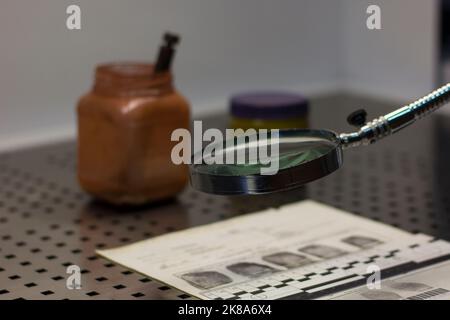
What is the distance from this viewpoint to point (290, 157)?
0.95 metres

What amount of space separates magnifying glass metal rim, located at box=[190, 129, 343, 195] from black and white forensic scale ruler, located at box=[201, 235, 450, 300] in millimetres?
117

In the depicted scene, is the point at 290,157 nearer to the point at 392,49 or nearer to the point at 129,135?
the point at 129,135

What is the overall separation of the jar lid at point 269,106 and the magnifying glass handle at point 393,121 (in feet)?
1.50

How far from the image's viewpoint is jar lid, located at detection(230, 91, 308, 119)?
1392 mm

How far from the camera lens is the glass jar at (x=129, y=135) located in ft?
4.00

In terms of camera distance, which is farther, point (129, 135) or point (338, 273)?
point (129, 135)

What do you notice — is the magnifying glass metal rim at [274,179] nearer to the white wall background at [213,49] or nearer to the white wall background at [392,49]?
the white wall background at [213,49]

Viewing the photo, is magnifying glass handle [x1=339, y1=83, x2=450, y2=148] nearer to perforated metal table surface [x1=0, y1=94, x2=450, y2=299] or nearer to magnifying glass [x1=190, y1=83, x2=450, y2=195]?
magnifying glass [x1=190, y1=83, x2=450, y2=195]

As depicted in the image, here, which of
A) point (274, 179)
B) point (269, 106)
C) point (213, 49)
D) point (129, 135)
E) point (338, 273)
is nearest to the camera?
point (274, 179)

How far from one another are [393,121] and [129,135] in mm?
402

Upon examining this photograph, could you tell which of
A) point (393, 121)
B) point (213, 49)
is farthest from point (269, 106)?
point (393, 121)

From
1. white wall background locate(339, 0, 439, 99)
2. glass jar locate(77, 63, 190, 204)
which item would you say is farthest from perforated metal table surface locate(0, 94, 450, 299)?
white wall background locate(339, 0, 439, 99)

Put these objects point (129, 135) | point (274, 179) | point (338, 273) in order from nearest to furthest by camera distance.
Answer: point (274, 179), point (338, 273), point (129, 135)
